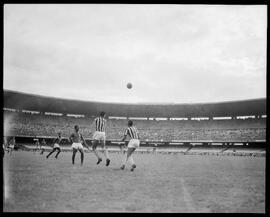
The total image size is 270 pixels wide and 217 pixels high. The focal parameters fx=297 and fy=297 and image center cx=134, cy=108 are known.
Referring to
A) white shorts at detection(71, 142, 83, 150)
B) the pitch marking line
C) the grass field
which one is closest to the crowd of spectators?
white shorts at detection(71, 142, 83, 150)

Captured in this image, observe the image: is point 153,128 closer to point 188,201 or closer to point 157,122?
point 157,122

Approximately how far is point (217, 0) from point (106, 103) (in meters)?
43.1

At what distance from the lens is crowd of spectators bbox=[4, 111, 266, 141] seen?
4409 cm

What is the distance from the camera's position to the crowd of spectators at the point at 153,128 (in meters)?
44.1

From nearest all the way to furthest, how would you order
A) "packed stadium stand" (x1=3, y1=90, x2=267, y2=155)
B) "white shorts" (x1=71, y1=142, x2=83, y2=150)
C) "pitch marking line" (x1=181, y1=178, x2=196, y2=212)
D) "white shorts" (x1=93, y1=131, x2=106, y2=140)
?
"pitch marking line" (x1=181, y1=178, x2=196, y2=212) → "white shorts" (x1=93, y1=131, x2=106, y2=140) → "white shorts" (x1=71, y1=142, x2=83, y2=150) → "packed stadium stand" (x1=3, y1=90, x2=267, y2=155)

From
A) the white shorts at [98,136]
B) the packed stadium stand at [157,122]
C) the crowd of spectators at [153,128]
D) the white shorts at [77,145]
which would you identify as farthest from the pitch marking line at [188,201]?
the crowd of spectators at [153,128]

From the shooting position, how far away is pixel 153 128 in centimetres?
5128

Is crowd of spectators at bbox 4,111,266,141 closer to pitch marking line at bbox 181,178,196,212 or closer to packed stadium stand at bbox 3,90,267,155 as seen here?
packed stadium stand at bbox 3,90,267,155

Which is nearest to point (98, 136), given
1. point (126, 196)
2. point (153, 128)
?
point (126, 196)

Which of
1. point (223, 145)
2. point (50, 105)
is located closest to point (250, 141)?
point (223, 145)

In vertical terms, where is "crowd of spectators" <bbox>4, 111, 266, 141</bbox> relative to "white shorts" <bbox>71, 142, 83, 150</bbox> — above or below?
above

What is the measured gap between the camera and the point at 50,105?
1827 inches

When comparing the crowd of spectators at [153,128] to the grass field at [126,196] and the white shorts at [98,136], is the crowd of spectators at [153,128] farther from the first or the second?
the grass field at [126,196]
